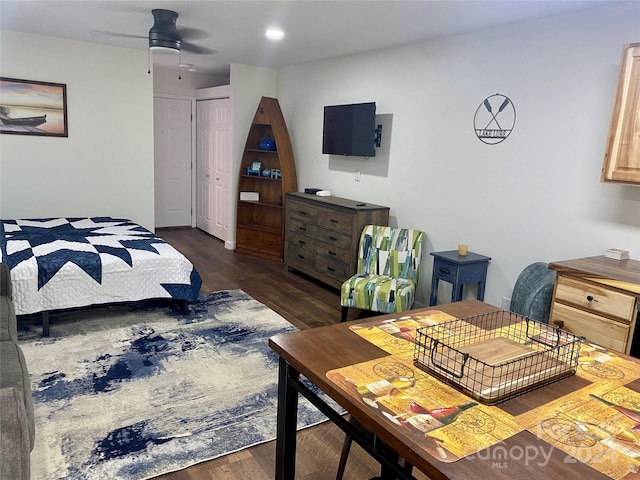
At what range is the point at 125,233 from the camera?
4457mm

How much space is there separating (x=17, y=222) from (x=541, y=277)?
4662 millimetres

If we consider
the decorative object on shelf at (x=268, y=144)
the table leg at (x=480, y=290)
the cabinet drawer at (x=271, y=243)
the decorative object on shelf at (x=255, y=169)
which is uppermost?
the decorative object on shelf at (x=268, y=144)

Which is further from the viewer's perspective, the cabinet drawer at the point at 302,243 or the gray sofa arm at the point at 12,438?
the cabinet drawer at the point at 302,243

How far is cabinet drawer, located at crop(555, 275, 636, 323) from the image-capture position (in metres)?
2.36

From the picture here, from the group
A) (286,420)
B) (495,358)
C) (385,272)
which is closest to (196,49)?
(385,272)

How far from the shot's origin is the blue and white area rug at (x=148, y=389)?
2.24 meters

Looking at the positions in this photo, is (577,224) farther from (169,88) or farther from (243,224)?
(169,88)

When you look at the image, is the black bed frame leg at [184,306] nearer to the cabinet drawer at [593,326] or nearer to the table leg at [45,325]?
the table leg at [45,325]

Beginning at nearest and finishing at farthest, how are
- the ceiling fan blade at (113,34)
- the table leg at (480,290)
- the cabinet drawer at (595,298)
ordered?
1. the cabinet drawer at (595,298)
2. the table leg at (480,290)
3. the ceiling fan blade at (113,34)

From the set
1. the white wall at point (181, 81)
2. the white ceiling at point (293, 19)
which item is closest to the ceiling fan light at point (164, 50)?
the white ceiling at point (293, 19)

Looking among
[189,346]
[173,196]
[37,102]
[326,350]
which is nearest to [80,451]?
[189,346]

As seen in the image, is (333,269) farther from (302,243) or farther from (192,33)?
(192,33)

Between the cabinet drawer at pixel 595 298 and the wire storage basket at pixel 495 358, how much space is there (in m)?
0.97

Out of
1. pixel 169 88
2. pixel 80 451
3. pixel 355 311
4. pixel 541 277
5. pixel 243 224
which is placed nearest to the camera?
pixel 80 451
